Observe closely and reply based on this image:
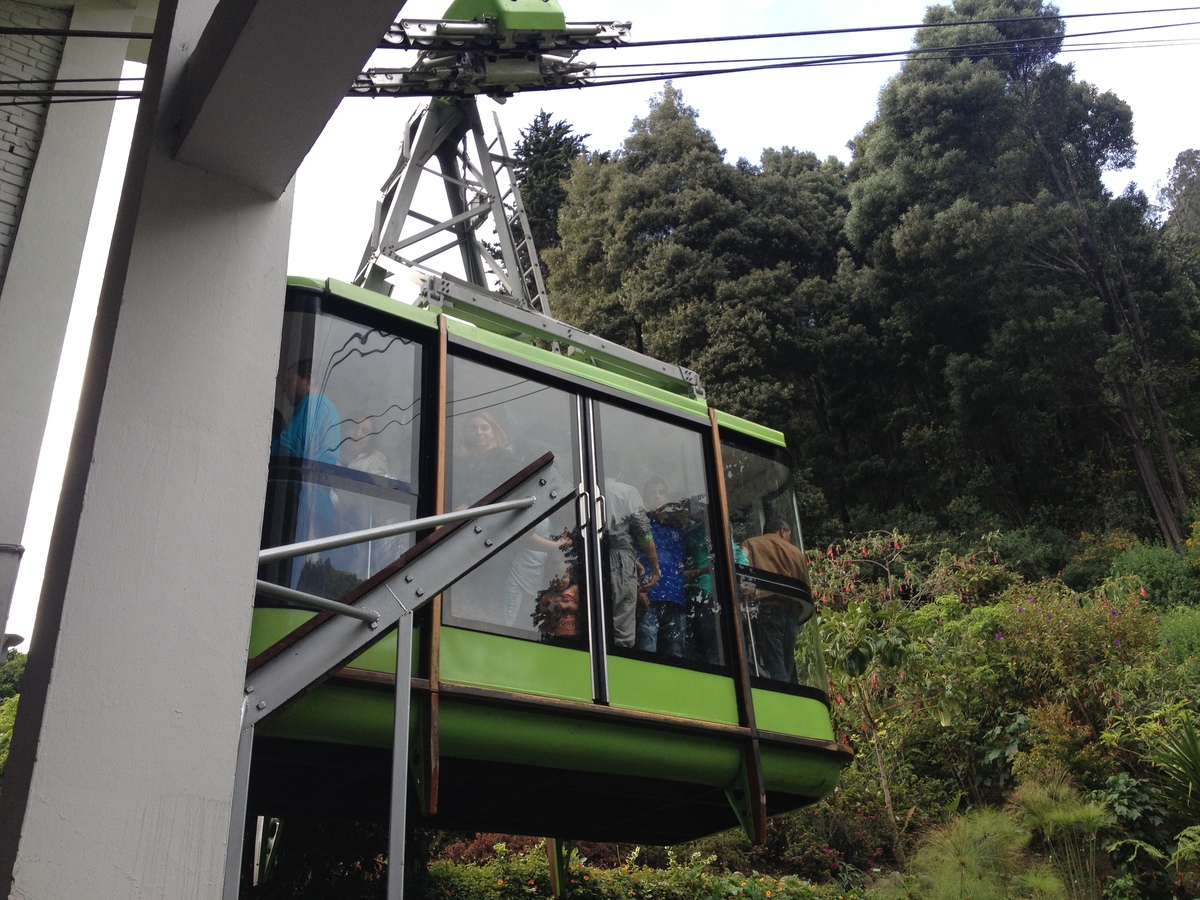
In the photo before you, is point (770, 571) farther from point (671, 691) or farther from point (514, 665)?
point (514, 665)

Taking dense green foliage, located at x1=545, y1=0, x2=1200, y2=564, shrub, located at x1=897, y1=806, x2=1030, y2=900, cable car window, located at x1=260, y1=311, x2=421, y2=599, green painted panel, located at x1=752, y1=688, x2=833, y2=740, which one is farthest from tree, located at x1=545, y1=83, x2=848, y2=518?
cable car window, located at x1=260, y1=311, x2=421, y2=599

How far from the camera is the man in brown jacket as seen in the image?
15.3ft

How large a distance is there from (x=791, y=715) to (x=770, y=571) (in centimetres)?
67

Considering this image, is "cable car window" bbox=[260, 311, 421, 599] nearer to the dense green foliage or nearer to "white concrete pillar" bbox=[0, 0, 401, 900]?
"white concrete pillar" bbox=[0, 0, 401, 900]

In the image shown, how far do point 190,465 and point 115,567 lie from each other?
0.26m

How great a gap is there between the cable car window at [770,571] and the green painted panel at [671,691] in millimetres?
267

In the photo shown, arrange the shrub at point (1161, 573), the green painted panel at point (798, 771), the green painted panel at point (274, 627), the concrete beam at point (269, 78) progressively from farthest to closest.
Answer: the shrub at point (1161, 573), the green painted panel at point (798, 771), the green painted panel at point (274, 627), the concrete beam at point (269, 78)

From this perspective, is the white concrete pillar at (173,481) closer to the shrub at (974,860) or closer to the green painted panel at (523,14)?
the green painted panel at (523,14)

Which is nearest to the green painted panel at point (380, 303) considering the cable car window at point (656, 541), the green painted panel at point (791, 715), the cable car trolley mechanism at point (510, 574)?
the cable car trolley mechanism at point (510, 574)

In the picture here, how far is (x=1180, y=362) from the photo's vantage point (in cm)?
1778

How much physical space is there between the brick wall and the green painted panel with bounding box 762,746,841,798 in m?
4.17

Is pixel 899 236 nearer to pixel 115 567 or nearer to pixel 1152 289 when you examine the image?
pixel 1152 289

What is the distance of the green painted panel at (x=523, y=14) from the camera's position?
5.10 meters

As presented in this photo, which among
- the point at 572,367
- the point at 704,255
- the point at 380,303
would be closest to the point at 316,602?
the point at 380,303
